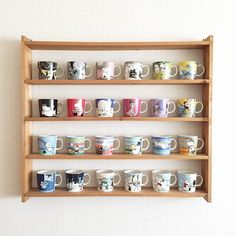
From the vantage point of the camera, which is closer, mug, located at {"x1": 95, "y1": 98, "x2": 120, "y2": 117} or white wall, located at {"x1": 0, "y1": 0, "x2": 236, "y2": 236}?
mug, located at {"x1": 95, "y1": 98, "x2": 120, "y2": 117}

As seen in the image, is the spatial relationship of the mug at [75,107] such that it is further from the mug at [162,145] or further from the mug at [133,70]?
the mug at [162,145]

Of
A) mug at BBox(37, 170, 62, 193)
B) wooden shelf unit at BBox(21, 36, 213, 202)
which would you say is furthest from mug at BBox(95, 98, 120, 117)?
mug at BBox(37, 170, 62, 193)

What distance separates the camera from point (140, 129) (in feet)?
4.78

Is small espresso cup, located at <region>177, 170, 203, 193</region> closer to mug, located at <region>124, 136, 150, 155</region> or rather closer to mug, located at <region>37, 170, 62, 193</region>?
mug, located at <region>124, 136, 150, 155</region>

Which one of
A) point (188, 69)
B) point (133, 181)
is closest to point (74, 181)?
point (133, 181)

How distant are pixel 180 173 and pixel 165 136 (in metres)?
0.18

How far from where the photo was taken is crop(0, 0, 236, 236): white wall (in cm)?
145

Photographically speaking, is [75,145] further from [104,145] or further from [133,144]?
[133,144]

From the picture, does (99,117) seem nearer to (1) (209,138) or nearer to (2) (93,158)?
(2) (93,158)

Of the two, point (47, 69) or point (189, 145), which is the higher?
point (47, 69)

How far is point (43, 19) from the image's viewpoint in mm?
1451

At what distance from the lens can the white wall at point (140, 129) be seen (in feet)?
4.75

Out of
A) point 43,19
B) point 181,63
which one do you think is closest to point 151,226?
point 181,63

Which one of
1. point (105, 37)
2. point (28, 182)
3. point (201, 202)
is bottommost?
point (201, 202)
